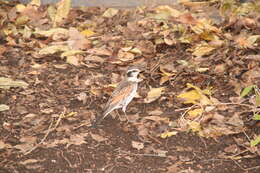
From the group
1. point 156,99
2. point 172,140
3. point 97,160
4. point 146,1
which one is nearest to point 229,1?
point 146,1

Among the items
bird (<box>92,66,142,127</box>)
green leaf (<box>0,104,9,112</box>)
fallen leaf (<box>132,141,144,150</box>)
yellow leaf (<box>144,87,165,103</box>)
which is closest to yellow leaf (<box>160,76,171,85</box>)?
yellow leaf (<box>144,87,165,103</box>)

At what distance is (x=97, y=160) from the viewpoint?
667cm

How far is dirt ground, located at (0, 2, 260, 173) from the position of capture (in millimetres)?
6691


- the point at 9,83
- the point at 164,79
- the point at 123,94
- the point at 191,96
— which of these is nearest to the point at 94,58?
the point at 164,79

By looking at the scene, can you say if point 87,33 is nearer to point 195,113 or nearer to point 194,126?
point 195,113

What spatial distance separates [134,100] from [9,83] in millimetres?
1976

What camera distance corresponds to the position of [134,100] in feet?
27.4

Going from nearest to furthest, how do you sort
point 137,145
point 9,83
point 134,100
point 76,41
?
1. point 137,145
2. point 134,100
3. point 9,83
4. point 76,41

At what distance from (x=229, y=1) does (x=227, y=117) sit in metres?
4.52

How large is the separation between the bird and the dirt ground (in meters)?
0.23

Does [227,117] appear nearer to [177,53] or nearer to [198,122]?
[198,122]

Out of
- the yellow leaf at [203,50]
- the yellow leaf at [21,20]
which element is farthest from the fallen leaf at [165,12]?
the yellow leaf at [21,20]

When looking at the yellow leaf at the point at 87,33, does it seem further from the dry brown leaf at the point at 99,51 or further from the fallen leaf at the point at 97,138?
the fallen leaf at the point at 97,138

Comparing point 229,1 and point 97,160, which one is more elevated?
point 229,1
